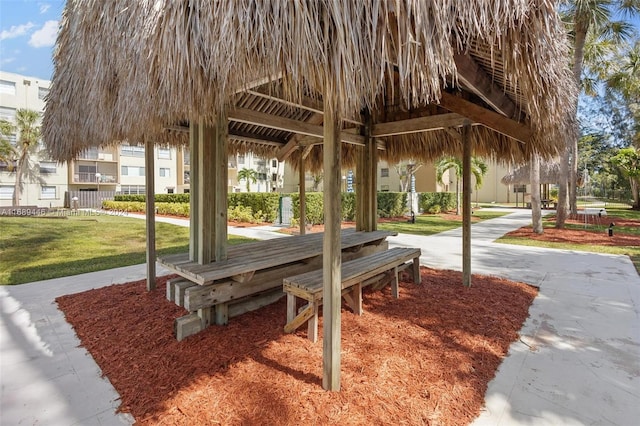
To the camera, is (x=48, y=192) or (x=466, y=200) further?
(x=48, y=192)

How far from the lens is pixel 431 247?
8984 mm

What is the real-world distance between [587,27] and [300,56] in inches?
589

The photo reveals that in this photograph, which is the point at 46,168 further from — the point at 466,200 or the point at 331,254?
the point at 331,254

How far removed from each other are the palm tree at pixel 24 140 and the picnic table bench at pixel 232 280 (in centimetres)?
2773

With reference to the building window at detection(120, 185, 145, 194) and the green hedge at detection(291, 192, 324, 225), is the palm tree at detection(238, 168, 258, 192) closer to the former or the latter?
the building window at detection(120, 185, 145, 194)

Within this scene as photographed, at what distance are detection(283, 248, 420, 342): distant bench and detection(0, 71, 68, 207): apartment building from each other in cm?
2799

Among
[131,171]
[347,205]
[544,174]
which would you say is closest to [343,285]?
[347,205]

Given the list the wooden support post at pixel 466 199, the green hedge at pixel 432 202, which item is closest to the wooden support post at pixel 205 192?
the wooden support post at pixel 466 199

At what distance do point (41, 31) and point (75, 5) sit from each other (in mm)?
3355

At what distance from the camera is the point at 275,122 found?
15.0 feet

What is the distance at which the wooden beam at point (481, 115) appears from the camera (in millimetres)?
3900

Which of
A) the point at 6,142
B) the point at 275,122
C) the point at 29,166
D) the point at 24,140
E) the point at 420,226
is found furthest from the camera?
the point at 29,166

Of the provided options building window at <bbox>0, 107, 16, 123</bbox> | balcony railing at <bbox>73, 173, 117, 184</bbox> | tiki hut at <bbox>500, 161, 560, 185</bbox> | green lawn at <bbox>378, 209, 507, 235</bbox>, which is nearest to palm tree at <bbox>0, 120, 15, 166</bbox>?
building window at <bbox>0, 107, 16, 123</bbox>

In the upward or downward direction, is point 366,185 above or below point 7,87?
below
